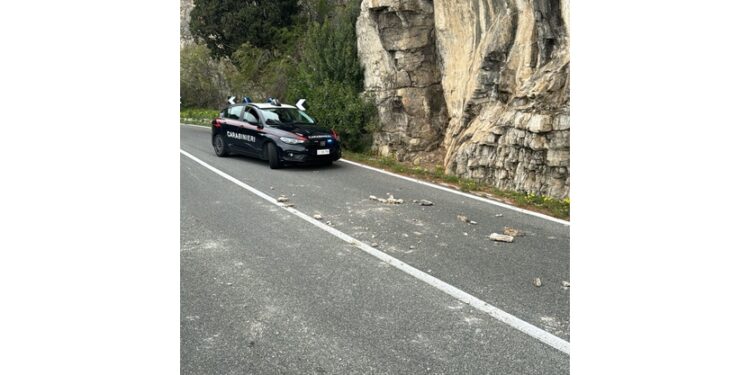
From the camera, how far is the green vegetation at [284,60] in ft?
53.6

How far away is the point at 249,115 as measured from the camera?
13.5 m

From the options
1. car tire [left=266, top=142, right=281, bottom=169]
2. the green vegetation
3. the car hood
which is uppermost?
the green vegetation

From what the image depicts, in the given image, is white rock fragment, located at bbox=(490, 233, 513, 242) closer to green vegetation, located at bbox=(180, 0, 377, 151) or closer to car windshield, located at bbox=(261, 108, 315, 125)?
car windshield, located at bbox=(261, 108, 315, 125)

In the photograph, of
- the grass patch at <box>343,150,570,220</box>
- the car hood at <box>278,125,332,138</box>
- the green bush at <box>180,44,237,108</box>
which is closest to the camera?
the grass patch at <box>343,150,570,220</box>

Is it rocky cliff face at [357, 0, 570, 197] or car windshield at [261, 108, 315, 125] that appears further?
car windshield at [261, 108, 315, 125]

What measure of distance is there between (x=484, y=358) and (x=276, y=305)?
5.53 feet

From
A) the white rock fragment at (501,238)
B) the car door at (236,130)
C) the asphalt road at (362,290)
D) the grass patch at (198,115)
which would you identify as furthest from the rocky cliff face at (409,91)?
the grass patch at (198,115)

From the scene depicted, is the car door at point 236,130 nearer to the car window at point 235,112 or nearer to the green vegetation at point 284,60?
the car window at point 235,112

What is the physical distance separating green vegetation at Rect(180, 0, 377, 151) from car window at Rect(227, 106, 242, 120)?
305 cm

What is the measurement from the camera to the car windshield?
12.9 m

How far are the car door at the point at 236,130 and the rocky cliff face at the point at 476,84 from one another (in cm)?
421

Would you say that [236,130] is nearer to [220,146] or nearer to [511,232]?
[220,146]

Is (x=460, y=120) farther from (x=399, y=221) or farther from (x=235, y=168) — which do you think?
(x=399, y=221)

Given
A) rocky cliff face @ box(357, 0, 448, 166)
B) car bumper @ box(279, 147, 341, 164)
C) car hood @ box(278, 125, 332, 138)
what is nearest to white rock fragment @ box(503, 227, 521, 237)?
car bumper @ box(279, 147, 341, 164)
